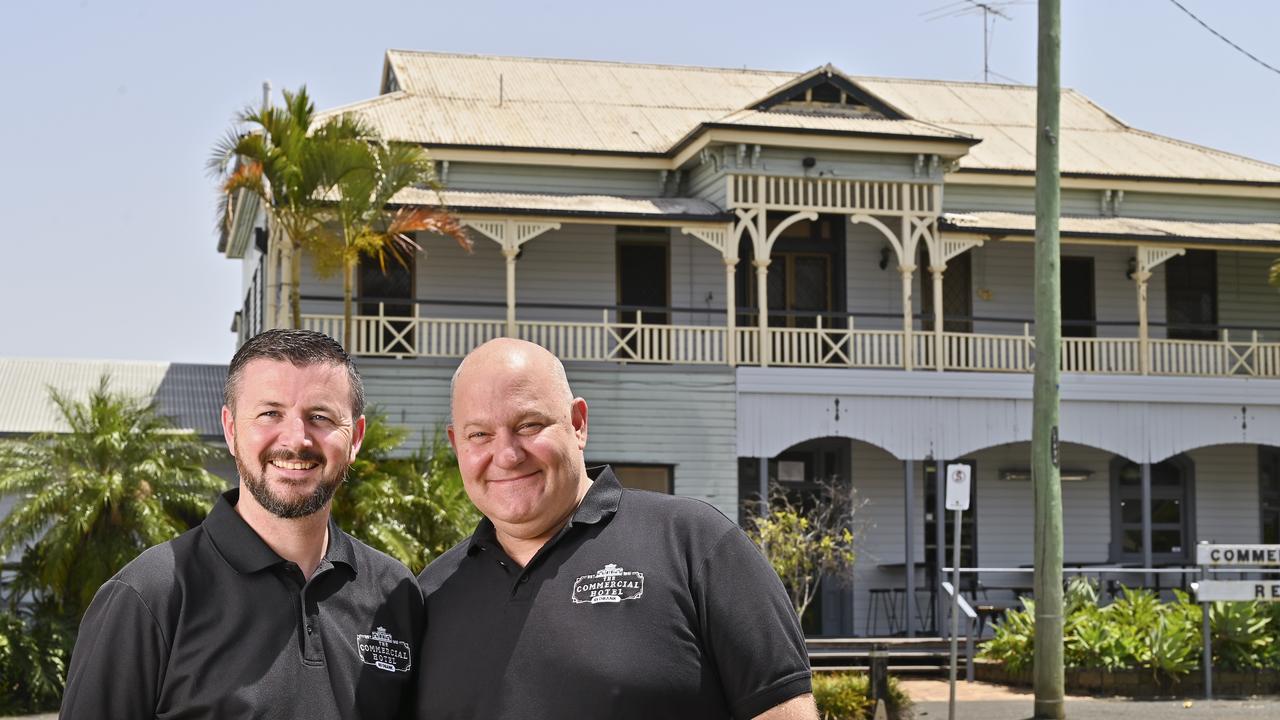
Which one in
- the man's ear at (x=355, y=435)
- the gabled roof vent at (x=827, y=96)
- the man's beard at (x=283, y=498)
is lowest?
the man's beard at (x=283, y=498)

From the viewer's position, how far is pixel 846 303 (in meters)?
26.0

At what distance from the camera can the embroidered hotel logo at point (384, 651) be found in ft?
13.2

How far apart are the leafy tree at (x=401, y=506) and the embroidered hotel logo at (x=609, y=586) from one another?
38.7 ft

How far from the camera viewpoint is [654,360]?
2373cm

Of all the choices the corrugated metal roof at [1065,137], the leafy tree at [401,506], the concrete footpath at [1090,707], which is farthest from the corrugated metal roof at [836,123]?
the concrete footpath at [1090,707]

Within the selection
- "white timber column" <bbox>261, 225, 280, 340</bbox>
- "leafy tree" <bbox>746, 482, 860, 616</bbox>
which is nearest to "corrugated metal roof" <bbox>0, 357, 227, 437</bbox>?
"white timber column" <bbox>261, 225, 280, 340</bbox>

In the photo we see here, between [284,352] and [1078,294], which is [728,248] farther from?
[284,352]

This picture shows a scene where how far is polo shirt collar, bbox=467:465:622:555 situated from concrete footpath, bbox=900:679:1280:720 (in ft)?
42.6

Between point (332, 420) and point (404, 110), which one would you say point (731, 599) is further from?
point (404, 110)

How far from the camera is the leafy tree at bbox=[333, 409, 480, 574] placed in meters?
15.9

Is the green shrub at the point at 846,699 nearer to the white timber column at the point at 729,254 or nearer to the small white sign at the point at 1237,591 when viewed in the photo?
the small white sign at the point at 1237,591

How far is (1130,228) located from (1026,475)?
4175 mm

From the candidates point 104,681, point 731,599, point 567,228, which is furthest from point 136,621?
point 567,228

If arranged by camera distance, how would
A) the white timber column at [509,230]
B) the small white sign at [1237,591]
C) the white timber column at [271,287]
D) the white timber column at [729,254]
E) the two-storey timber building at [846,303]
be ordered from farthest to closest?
the two-storey timber building at [846,303] < the white timber column at [729,254] < the white timber column at [509,230] < the white timber column at [271,287] < the small white sign at [1237,591]
